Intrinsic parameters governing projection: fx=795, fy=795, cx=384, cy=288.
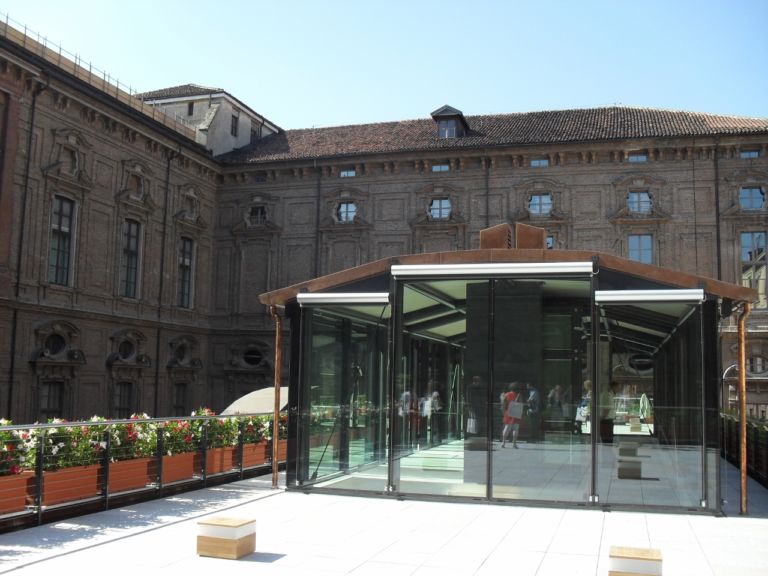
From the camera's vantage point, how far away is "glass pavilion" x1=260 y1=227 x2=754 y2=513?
12.4m

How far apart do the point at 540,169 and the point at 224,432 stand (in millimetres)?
21504

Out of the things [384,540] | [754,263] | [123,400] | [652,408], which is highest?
[754,263]

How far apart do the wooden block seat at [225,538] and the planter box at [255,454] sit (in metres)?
6.71

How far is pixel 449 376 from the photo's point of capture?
13352 mm

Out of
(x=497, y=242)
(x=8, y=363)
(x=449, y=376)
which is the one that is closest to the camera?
(x=449, y=376)

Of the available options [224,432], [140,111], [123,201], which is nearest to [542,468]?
[224,432]

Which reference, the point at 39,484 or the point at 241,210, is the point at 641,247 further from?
the point at 39,484

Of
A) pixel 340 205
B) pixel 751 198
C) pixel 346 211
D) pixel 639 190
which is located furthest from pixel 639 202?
pixel 340 205

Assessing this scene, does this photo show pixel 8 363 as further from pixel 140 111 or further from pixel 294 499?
pixel 294 499

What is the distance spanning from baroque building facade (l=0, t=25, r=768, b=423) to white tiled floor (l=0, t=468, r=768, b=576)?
1549 centimetres

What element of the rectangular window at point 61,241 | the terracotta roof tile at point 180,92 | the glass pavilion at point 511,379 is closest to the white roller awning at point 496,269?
the glass pavilion at point 511,379

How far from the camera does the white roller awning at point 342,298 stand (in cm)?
1373

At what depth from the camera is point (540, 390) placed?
12656mm

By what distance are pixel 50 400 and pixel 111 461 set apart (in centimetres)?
1564
